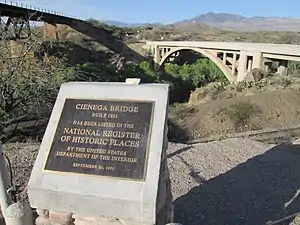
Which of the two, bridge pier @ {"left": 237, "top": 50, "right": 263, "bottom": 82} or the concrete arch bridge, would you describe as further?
bridge pier @ {"left": 237, "top": 50, "right": 263, "bottom": 82}

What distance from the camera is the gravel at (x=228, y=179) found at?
6.69 m

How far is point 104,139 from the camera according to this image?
4.54 m

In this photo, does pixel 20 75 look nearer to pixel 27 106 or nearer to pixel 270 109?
pixel 27 106

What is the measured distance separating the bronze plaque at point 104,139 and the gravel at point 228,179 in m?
2.38

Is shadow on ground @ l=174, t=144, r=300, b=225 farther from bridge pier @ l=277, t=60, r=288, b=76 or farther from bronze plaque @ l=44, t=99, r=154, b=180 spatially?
bridge pier @ l=277, t=60, r=288, b=76

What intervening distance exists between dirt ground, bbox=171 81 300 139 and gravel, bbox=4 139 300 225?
7.41 meters

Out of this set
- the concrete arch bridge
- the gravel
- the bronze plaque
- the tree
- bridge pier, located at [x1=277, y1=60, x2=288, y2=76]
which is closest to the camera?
the bronze plaque

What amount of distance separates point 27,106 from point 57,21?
3352 cm

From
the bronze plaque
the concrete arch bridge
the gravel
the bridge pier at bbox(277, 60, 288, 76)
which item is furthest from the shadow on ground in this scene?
the bridge pier at bbox(277, 60, 288, 76)

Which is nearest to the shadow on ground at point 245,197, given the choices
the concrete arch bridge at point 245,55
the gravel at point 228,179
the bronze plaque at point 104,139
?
the gravel at point 228,179

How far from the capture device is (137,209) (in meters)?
4.17

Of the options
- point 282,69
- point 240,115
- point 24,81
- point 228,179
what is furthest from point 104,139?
point 282,69

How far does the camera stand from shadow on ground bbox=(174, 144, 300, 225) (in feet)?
21.4

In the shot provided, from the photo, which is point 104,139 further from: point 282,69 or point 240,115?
point 282,69
